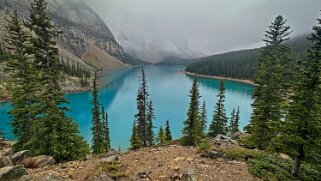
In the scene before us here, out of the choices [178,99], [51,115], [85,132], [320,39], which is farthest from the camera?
[178,99]

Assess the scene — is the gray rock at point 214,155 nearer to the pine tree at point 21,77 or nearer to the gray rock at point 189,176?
the gray rock at point 189,176

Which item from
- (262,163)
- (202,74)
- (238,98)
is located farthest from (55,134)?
(202,74)

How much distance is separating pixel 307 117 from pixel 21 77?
803 inches

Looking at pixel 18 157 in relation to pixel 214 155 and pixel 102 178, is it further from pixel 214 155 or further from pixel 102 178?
pixel 214 155

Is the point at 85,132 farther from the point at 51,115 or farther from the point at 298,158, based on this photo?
the point at 298,158

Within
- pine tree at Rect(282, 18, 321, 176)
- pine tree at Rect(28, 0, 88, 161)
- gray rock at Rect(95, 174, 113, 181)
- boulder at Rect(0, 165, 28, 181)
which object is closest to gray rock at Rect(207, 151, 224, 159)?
pine tree at Rect(282, 18, 321, 176)

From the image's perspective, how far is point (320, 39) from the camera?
33.1 ft

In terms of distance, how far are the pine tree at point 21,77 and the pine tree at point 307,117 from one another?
17.5 m

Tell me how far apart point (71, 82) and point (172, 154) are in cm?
11307

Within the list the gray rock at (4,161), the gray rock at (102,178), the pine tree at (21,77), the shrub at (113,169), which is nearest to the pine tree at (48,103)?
the pine tree at (21,77)

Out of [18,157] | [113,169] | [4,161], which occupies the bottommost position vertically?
[18,157]

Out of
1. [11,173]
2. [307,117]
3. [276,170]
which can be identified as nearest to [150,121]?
Result: [276,170]

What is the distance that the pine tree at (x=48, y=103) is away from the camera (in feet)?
52.2

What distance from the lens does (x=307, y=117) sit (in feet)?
31.4
